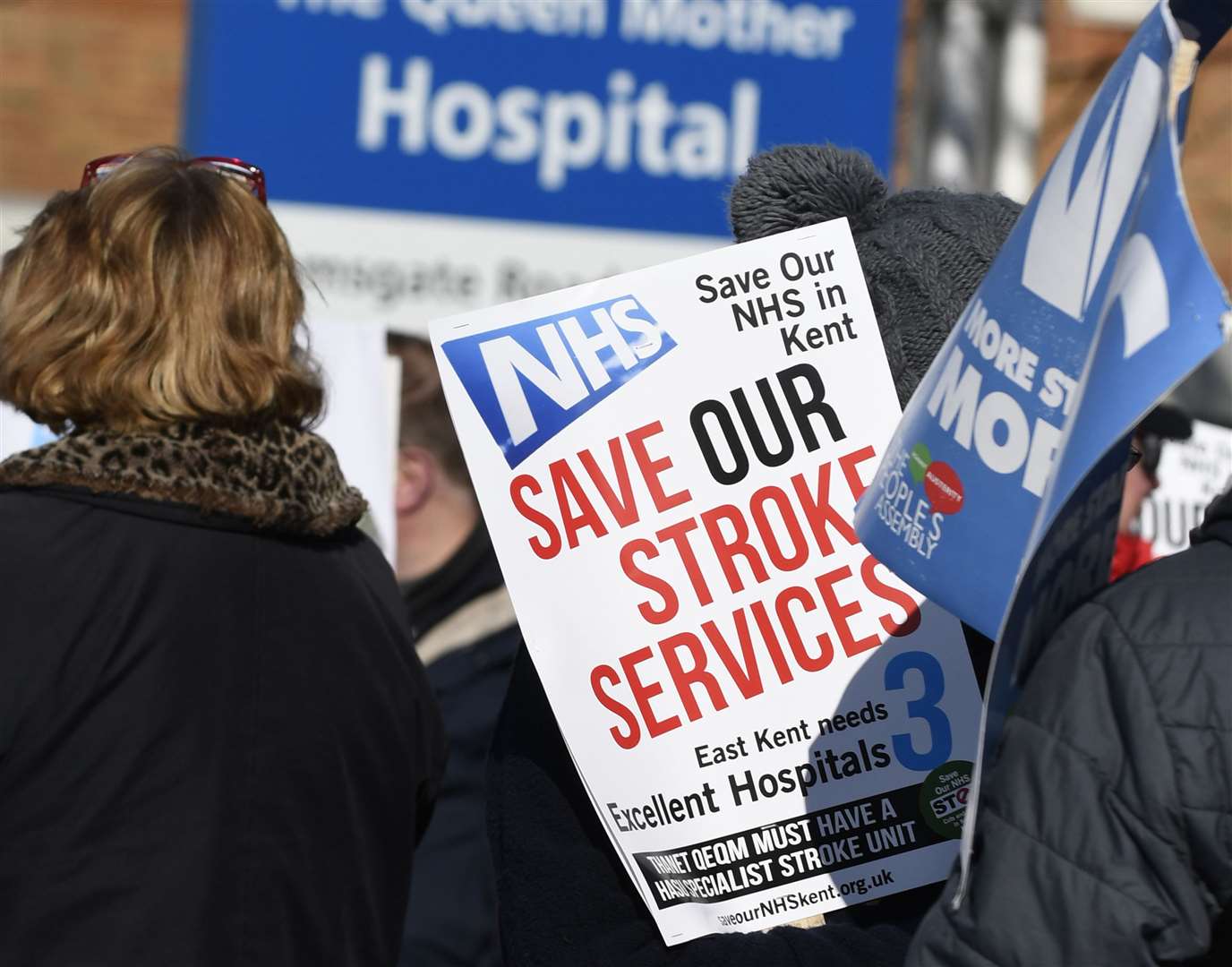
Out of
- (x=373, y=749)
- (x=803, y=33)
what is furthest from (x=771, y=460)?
(x=803, y=33)

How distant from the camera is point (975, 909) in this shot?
3.10 ft

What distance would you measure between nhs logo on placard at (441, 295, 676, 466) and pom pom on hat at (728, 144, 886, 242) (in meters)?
0.14

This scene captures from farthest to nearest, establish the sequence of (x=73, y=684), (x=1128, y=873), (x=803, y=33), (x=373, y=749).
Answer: (x=803, y=33)
(x=373, y=749)
(x=73, y=684)
(x=1128, y=873)

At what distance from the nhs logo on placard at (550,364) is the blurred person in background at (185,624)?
0.46m

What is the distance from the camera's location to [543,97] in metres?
4.01

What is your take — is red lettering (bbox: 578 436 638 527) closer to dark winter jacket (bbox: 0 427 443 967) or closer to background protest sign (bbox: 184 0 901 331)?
dark winter jacket (bbox: 0 427 443 967)

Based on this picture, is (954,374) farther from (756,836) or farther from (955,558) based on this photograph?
(756,836)

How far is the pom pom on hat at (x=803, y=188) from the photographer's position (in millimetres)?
1337

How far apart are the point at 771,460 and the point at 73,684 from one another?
2.26ft

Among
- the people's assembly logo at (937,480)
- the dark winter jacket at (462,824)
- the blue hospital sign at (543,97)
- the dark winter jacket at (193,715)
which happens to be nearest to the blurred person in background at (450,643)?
the dark winter jacket at (462,824)

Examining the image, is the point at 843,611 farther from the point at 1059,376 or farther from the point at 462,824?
the point at 462,824

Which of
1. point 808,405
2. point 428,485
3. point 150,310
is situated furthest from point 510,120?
point 808,405

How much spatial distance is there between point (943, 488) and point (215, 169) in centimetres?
109

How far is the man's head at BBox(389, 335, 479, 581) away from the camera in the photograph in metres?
3.09
